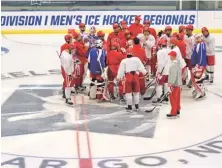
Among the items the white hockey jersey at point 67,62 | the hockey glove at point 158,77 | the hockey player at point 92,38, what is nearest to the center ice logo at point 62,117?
the white hockey jersey at point 67,62

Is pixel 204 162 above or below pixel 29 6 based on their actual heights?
below

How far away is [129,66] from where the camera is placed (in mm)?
6875

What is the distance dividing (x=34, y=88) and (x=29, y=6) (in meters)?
7.45

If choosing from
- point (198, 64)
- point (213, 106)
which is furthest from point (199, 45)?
point (213, 106)

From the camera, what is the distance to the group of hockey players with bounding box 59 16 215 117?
6895mm

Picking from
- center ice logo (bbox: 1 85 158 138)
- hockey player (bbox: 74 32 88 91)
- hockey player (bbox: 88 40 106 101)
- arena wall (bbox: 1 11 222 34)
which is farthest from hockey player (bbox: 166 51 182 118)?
arena wall (bbox: 1 11 222 34)

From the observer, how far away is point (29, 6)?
15.8 metres

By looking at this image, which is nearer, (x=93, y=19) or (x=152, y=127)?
(x=152, y=127)

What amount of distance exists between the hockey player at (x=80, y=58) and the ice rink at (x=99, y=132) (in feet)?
1.16

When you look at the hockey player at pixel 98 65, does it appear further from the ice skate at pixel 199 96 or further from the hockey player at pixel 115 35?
the ice skate at pixel 199 96

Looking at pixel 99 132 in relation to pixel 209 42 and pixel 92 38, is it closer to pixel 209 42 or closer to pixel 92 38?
pixel 92 38

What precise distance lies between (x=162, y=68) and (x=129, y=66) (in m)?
0.68

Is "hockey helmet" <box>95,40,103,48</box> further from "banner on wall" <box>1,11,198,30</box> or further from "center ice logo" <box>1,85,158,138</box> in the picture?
"banner on wall" <box>1,11,198,30</box>

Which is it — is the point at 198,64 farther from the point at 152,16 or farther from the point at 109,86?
the point at 152,16
